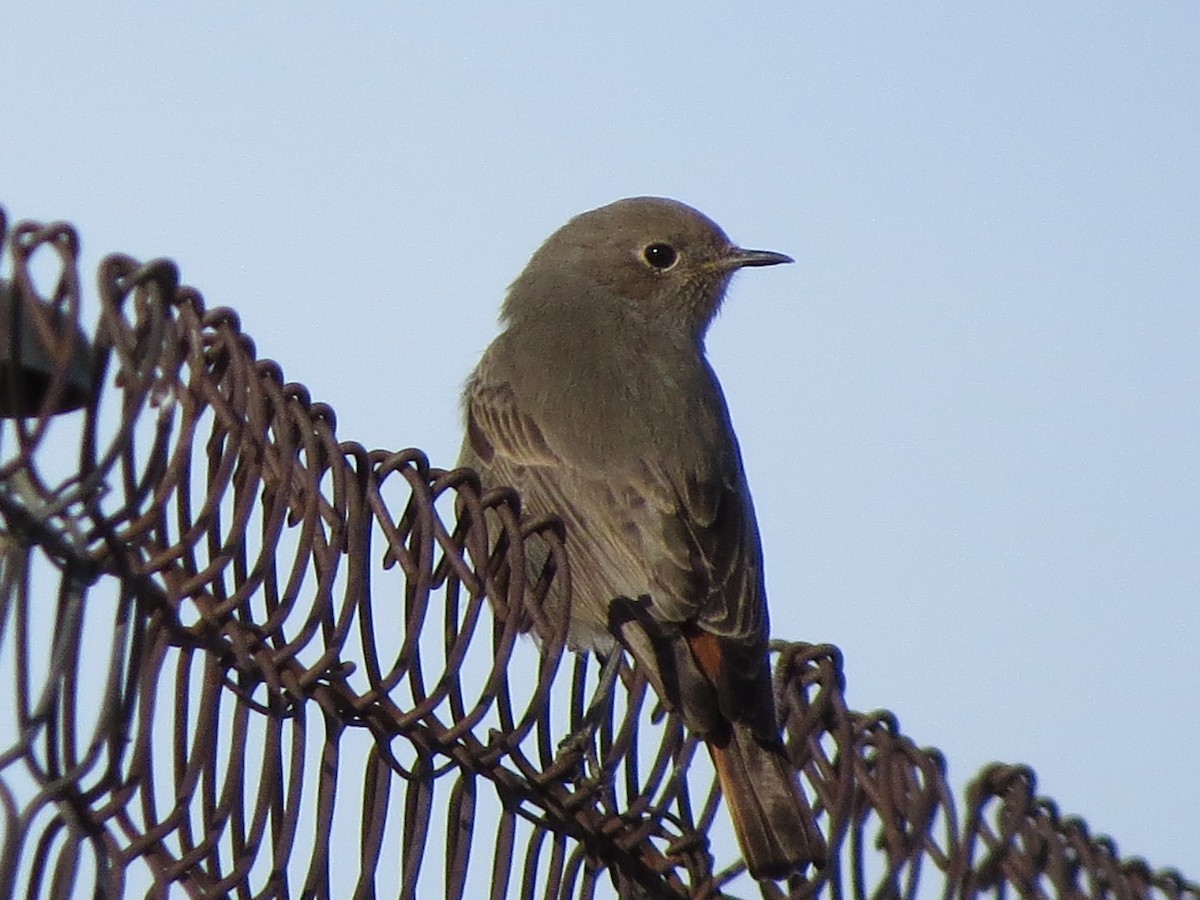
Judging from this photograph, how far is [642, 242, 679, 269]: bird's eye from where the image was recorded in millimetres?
7898

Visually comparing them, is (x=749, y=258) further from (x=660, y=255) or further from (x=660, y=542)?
(x=660, y=542)

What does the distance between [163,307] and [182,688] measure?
60cm

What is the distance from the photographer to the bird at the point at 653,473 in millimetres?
4602

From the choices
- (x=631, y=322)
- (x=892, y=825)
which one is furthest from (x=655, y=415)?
(x=892, y=825)

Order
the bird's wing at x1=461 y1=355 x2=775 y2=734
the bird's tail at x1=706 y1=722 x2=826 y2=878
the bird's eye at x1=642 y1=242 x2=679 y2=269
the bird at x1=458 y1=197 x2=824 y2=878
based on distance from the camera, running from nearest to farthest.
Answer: the bird's tail at x1=706 y1=722 x2=826 y2=878
the bird at x1=458 y1=197 x2=824 y2=878
the bird's wing at x1=461 y1=355 x2=775 y2=734
the bird's eye at x1=642 y1=242 x2=679 y2=269

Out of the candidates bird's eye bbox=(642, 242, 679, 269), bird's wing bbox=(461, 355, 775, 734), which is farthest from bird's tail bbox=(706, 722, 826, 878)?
bird's eye bbox=(642, 242, 679, 269)

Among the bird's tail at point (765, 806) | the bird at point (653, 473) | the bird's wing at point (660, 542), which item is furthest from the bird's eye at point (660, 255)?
the bird's tail at point (765, 806)

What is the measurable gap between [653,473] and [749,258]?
2.30 meters

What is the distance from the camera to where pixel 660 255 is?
7.94 meters

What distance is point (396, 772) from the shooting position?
3.13 m

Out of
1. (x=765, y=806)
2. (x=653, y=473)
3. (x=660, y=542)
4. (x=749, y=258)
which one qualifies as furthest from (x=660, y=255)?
(x=765, y=806)

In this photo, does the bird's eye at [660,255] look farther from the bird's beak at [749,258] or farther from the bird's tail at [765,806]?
the bird's tail at [765,806]

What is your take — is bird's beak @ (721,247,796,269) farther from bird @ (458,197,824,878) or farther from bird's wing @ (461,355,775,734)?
bird's wing @ (461,355,775,734)

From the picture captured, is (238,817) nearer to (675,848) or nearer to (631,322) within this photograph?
(675,848)
